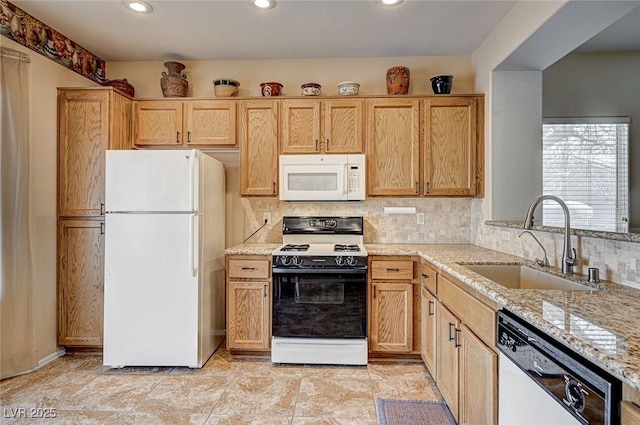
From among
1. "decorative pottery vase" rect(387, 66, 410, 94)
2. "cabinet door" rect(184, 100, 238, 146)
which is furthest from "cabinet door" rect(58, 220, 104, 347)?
"decorative pottery vase" rect(387, 66, 410, 94)

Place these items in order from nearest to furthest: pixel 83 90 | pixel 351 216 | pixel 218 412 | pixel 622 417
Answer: pixel 622 417, pixel 218 412, pixel 83 90, pixel 351 216

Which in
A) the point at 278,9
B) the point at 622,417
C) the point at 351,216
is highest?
the point at 278,9

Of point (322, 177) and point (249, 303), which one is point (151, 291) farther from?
point (322, 177)

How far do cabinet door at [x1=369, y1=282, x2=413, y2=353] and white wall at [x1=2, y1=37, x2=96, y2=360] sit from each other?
260cm

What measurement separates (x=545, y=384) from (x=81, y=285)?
324 cm

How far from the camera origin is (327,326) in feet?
8.88

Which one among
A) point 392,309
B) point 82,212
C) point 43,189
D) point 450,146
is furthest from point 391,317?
point 43,189

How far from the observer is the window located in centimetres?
331

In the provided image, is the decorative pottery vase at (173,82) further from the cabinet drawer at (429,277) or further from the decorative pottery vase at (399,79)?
the cabinet drawer at (429,277)

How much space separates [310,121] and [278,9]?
901 mm

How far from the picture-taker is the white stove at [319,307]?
2.69 metres

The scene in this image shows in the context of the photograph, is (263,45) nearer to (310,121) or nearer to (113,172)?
(310,121)

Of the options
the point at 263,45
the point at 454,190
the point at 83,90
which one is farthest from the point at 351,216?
the point at 83,90

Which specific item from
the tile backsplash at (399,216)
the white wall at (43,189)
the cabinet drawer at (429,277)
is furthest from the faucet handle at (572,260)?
the white wall at (43,189)
